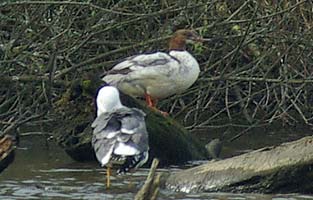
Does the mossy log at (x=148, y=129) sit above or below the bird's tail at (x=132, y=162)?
above

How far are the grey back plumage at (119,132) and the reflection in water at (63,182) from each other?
35cm

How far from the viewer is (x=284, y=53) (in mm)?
10320

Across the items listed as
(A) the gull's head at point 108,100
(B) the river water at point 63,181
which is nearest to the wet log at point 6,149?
(B) the river water at point 63,181

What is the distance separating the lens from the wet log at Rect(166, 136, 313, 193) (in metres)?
7.19

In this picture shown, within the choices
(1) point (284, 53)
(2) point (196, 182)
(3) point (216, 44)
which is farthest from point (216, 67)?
(2) point (196, 182)

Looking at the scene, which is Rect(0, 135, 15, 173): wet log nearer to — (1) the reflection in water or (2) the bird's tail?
(1) the reflection in water

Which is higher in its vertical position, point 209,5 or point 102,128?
point 209,5

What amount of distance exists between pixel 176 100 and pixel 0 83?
2769 millimetres

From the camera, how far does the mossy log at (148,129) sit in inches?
347

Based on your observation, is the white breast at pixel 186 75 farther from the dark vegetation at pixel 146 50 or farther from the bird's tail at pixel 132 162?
the bird's tail at pixel 132 162


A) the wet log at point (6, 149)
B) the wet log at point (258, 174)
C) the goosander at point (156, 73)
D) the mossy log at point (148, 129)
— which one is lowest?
the wet log at point (258, 174)

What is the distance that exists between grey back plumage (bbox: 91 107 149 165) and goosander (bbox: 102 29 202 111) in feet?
7.32

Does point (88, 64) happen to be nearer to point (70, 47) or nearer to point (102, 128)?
point (70, 47)

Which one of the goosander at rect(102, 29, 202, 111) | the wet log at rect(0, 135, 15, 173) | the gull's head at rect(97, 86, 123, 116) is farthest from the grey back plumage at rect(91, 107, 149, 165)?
→ the goosander at rect(102, 29, 202, 111)
